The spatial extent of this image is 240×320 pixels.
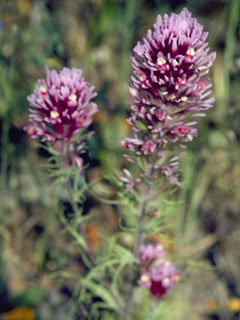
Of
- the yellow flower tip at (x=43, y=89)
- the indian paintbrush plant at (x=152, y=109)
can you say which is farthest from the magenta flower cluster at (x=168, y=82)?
the yellow flower tip at (x=43, y=89)

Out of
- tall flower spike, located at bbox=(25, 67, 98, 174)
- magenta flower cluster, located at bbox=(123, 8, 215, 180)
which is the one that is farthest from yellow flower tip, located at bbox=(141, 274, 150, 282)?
tall flower spike, located at bbox=(25, 67, 98, 174)

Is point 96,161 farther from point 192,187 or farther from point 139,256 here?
point 139,256

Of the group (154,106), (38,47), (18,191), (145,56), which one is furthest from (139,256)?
(38,47)

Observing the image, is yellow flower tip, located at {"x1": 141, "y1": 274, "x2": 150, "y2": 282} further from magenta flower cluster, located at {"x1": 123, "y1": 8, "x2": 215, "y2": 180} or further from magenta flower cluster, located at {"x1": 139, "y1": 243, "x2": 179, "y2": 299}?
magenta flower cluster, located at {"x1": 123, "y1": 8, "x2": 215, "y2": 180}

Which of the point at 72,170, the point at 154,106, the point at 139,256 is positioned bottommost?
the point at 139,256

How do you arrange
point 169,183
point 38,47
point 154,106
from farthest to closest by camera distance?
point 38,47
point 169,183
point 154,106
